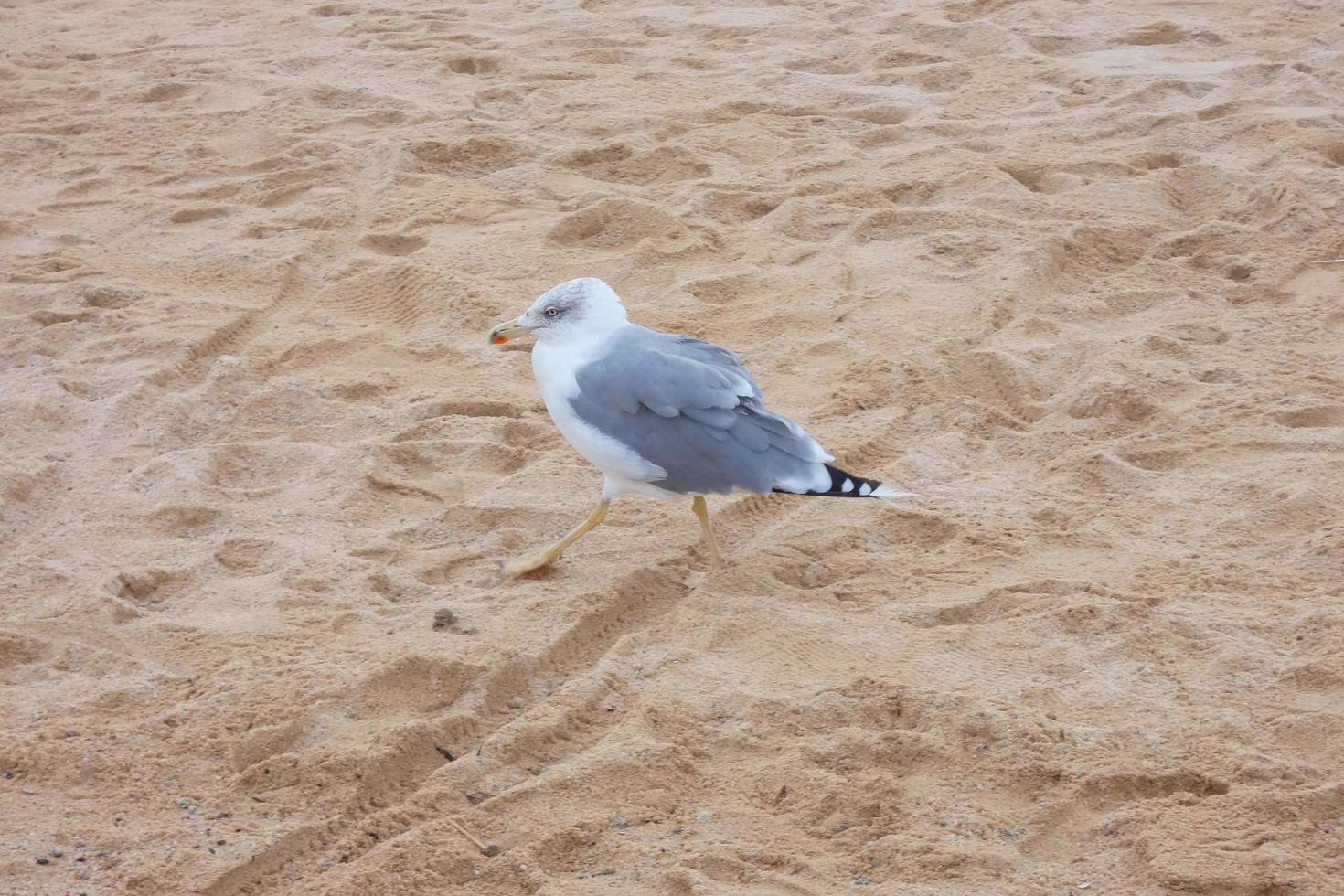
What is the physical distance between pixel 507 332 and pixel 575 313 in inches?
8.5

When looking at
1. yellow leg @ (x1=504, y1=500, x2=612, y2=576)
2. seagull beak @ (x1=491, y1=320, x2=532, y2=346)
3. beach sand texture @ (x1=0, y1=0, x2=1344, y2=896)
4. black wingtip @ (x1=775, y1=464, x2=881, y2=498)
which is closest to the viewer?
beach sand texture @ (x1=0, y1=0, x2=1344, y2=896)

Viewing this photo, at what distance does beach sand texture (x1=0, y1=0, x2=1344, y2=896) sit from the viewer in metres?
2.59

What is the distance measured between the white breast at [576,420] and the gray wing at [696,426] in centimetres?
2

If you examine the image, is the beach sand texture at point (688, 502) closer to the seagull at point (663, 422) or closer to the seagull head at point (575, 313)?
the seagull at point (663, 422)

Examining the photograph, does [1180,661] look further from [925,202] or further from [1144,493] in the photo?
[925,202]

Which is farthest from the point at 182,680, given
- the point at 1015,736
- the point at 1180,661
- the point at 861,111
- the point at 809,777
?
the point at 861,111

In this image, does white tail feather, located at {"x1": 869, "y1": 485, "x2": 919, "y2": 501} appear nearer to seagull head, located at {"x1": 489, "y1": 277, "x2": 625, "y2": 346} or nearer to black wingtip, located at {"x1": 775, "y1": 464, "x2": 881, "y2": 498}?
black wingtip, located at {"x1": 775, "y1": 464, "x2": 881, "y2": 498}

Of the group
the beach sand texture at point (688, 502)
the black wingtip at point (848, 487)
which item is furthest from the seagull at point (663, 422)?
the beach sand texture at point (688, 502)

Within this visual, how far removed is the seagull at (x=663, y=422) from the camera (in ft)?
10.6

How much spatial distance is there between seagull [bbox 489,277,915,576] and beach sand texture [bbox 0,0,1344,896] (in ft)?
0.77

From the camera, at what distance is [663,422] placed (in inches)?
129

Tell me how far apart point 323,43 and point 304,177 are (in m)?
1.78

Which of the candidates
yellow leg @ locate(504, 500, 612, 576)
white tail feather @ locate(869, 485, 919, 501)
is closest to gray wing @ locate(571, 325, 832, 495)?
white tail feather @ locate(869, 485, 919, 501)

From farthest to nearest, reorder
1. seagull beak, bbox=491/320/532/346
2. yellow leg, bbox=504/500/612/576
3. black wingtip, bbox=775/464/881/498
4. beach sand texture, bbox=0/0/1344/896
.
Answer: seagull beak, bbox=491/320/532/346 → yellow leg, bbox=504/500/612/576 → black wingtip, bbox=775/464/881/498 → beach sand texture, bbox=0/0/1344/896
